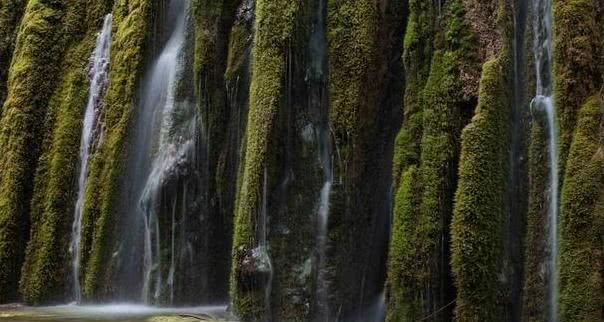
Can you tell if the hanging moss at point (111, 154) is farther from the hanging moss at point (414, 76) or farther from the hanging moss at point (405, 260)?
the hanging moss at point (405, 260)

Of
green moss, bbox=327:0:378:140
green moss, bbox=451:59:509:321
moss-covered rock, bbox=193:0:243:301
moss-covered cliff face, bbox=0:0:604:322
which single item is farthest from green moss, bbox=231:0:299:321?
green moss, bbox=451:59:509:321

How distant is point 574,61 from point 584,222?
5.83ft

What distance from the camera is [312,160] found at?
10.1 m

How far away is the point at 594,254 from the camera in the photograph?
Answer: 24.0 ft

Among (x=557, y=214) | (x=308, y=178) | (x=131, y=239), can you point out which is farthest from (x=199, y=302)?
(x=557, y=214)

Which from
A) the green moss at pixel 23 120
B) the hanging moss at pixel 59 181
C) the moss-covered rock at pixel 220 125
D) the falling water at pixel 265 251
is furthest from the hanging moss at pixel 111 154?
the falling water at pixel 265 251

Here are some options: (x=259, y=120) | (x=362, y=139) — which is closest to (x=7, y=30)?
(x=259, y=120)

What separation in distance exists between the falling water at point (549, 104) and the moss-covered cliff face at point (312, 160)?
0.08 m

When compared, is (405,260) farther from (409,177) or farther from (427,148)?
(427,148)

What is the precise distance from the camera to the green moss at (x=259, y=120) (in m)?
9.80

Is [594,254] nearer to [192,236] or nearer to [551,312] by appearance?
[551,312]

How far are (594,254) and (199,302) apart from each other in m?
6.48

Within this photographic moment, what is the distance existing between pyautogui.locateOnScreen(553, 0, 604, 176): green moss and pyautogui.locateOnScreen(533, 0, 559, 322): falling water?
6.1 inches

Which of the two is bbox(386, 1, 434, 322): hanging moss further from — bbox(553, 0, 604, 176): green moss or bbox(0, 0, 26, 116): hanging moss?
bbox(0, 0, 26, 116): hanging moss
